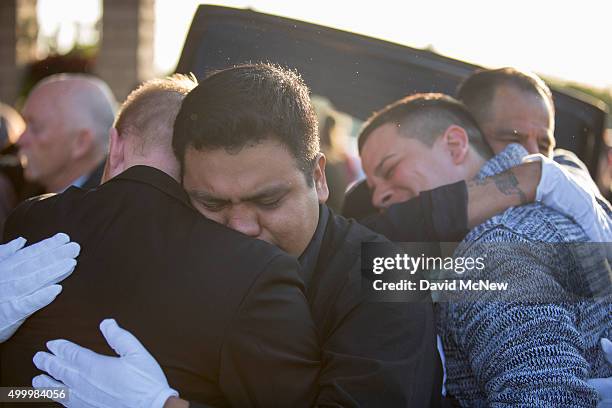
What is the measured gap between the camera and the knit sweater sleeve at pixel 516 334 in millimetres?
1502

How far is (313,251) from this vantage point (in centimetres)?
168

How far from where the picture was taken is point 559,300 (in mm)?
1615

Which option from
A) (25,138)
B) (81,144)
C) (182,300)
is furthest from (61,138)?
(182,300)

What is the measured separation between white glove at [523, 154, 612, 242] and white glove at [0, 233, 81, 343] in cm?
116

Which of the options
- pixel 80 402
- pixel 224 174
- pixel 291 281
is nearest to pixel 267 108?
pixel 224 174

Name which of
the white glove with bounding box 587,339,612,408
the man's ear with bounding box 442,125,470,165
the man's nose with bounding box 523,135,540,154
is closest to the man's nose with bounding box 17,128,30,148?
the man's ear with bounding box 442,125,470,165

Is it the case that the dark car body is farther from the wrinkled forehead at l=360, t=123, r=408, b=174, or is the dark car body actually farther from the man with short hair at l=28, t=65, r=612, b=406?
the man with short hair at l=28, t=65, r=612, b=406

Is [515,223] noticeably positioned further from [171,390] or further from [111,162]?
[111,162]

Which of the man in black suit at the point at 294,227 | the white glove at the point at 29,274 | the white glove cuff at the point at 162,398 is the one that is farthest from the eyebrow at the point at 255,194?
the white glove cuff at the point at 162,398

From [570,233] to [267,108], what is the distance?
80 centimetres

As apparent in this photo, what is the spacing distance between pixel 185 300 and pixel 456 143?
1131 mm

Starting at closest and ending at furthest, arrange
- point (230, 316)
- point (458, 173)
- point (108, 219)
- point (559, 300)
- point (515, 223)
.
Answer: point (230, 316), point (108, 219), point (559, 300), point (515, 223), point (458, 173)

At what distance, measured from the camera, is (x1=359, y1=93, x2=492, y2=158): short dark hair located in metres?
2.23

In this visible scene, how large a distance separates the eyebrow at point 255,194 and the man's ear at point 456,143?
31.0 inches
